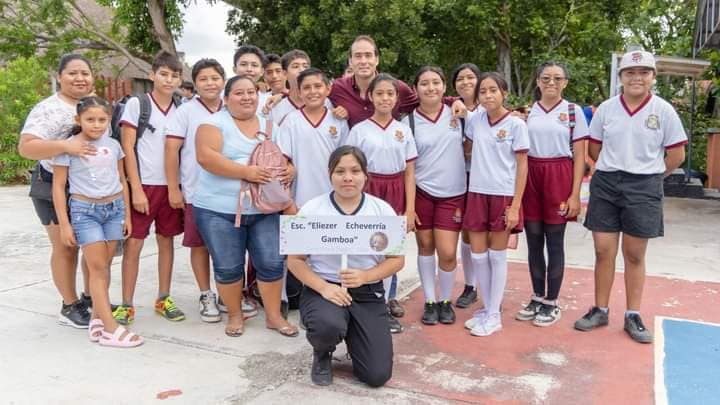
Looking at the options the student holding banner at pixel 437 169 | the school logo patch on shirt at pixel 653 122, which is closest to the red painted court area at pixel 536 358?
the student holding banner at pixel 437 169

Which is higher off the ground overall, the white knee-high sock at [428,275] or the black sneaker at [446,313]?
the white knee-high sock at [428,275]

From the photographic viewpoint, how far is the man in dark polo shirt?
4088 millimetres

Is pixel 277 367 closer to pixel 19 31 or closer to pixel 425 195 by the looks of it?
pixel 425 195

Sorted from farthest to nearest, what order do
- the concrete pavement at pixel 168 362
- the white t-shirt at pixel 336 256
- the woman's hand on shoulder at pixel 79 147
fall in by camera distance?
the woman's hand on shoulder at pixel 79 147 < the white t-shirt at pixel 336 256 < the concrete pavement at pixel 168 362

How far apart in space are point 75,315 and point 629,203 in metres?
3.74

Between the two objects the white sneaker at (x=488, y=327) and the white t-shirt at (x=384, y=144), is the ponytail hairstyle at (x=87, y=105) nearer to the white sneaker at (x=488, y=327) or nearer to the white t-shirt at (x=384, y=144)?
the white t-shirt at (x=384, y=144)

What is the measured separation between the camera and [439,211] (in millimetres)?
4168

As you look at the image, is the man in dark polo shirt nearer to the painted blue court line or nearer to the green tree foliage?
the painted blue court line

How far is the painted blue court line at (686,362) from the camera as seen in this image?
3.18 m

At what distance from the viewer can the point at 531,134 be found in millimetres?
4164

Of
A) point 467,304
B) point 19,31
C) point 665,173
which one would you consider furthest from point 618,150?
point 19,31

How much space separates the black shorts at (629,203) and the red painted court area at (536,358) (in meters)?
0.73

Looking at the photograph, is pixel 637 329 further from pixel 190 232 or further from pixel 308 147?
pixel 190 232

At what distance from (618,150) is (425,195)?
1.27 m
